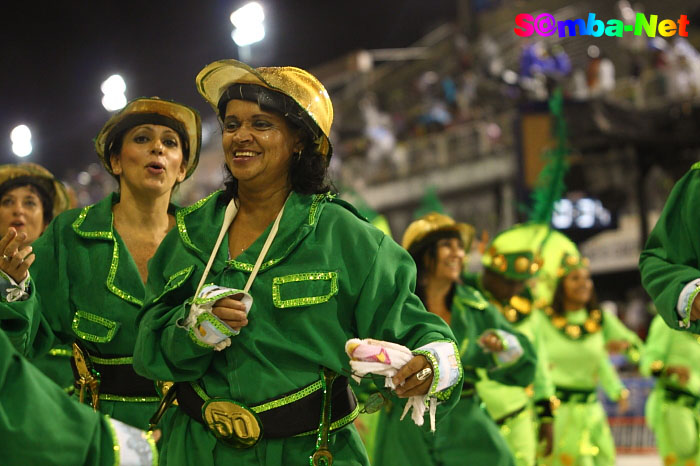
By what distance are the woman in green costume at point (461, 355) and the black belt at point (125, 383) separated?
78.4 inches

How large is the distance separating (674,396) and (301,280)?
21.9ft

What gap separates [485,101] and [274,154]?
19.9 m

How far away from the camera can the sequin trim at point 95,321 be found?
14.4ft

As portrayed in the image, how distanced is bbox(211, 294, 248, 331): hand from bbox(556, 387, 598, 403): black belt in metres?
6.55

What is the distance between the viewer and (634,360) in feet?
32.8

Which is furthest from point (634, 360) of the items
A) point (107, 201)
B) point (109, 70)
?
point (107, 201)

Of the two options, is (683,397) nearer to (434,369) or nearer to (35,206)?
(35,206)

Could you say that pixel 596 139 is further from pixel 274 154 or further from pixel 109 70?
pixel 274 154

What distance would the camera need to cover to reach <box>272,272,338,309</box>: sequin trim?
11.2 ft

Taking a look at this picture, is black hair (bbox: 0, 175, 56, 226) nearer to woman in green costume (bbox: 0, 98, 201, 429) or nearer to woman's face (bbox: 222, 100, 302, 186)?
woman in green costume (bbox: 0, 98, 201, 429)

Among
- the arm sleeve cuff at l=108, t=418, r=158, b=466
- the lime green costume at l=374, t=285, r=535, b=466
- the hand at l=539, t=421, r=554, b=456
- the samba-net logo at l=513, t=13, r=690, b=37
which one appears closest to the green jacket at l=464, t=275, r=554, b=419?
the hand at l=539, t=421, r=554, b=456

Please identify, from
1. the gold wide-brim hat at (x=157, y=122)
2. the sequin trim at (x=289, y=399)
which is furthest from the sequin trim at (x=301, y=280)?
the gold wide-brim hat at (x=157, y=122)

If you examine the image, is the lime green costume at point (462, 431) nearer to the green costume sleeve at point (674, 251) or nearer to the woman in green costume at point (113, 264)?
the green costume sleeve at point (674, 251)

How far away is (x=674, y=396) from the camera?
9.23 m
